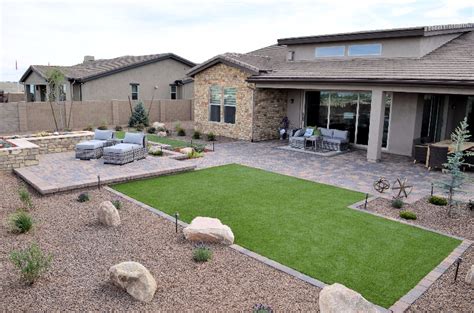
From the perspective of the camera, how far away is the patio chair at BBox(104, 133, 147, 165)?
12.7 metres

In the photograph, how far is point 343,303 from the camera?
4609 mm

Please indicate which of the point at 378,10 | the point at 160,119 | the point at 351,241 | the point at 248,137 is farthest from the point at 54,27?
the point at 351,241

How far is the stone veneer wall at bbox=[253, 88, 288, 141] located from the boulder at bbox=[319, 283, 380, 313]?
1449cm

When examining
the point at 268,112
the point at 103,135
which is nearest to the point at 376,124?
the point at 268,112

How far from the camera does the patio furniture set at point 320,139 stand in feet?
54.9

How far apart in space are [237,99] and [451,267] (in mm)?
14127

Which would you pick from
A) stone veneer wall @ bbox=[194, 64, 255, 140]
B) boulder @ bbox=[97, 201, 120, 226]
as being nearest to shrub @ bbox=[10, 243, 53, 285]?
boulder @ bbox=[97, 201, 120, 226]

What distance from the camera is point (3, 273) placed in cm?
590

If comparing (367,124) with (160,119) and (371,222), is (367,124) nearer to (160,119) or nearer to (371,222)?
(371,222)

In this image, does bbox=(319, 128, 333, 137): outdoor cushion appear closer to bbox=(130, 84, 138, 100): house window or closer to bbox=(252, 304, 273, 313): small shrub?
bbox=(252, 304, 273, 313): small shrub

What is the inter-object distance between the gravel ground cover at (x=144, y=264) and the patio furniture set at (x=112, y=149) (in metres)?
4.48

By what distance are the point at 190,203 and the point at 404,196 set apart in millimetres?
5630

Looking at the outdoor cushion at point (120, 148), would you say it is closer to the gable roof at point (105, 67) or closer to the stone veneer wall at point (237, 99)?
the stone veneer wall at point (237, 99)

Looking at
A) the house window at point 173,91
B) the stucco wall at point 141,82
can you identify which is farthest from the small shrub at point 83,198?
the house window at point 173,91
